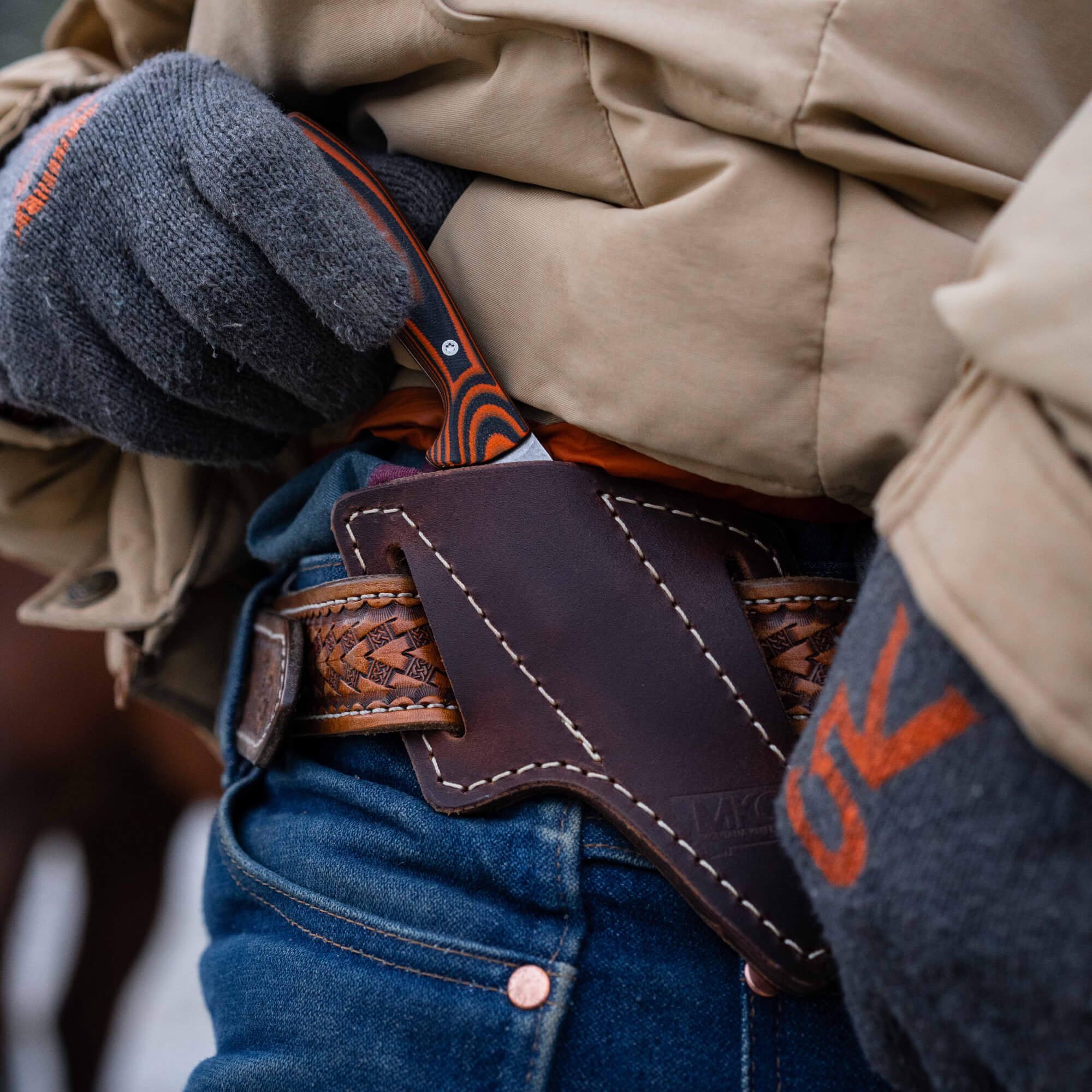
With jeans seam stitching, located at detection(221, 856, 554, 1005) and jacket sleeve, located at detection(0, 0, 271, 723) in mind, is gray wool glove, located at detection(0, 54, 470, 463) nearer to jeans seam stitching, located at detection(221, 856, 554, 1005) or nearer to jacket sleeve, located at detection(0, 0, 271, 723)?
jacket sleeve, located at detection(0, 0, 271, 723)

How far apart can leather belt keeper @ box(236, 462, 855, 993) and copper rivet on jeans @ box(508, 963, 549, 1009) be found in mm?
110

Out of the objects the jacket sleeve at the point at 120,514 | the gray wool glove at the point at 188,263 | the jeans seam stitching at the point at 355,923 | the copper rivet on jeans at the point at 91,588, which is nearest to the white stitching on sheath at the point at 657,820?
the jeans seam stitching at the point at 355,923

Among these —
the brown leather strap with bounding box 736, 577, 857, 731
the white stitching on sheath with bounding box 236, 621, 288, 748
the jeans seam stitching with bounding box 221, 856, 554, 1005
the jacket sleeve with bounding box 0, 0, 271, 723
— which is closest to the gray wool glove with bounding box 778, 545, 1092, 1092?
the brown leather strap with bounding box 736, 577, 857, 731

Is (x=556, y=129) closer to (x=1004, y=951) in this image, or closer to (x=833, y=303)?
(x=833, y=303)

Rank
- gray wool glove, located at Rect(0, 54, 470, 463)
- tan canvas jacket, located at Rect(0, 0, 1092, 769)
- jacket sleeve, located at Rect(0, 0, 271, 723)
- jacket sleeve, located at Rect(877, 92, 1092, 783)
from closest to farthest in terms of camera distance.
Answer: jacket sleeve, located at Rect(877, 92, 1092, 783), tan canvas jacket, located at Rect(0, 0, 1092, 769), gray wool glove, located at Rect(0, 54, 470, 463), jacket sleeve, located at Rect(0, 0, 271, 723)

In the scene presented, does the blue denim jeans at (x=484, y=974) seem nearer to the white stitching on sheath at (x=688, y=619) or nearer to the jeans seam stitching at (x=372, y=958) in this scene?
the jeans seam stitching at (x=372, y=958)

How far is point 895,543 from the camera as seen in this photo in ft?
1.36

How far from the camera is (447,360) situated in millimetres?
666

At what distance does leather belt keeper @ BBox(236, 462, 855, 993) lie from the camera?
1.89 feet

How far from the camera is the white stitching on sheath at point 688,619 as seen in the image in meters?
0.60

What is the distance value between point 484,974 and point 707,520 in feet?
1.15

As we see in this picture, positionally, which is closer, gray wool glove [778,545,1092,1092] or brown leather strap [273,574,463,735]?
gray wool glove [778,545,1092,1092]

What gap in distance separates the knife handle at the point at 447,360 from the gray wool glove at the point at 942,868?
0.98 ft

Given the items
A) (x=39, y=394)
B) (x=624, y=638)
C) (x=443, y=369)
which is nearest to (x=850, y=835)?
(x=624, y=638)
